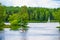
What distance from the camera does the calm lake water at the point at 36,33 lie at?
552cm

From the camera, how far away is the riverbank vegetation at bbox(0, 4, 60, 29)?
542 cm

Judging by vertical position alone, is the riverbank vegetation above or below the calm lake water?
above

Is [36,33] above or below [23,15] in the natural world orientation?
below

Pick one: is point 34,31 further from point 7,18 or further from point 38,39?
point 7,18

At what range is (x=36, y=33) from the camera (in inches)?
224

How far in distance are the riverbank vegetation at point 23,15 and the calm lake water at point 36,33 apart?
132 millimetres

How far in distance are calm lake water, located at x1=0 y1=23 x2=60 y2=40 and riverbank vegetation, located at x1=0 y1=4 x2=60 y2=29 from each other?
13cm

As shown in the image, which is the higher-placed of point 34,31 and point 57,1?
point 57,1

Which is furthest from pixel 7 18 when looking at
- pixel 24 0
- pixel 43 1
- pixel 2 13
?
pixel 43 1

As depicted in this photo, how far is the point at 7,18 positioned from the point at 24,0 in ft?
1.87

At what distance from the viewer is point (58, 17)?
5.65 meters

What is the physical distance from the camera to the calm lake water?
5.52 meters

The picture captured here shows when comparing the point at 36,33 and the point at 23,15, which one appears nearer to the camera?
the point at 23,15

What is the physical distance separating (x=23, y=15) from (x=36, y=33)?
560 millimetres
